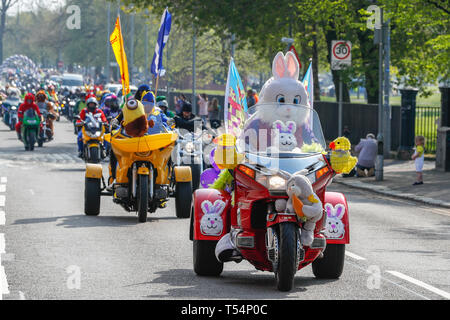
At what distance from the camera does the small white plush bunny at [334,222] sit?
1003 cm

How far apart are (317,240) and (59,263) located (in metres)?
2.93

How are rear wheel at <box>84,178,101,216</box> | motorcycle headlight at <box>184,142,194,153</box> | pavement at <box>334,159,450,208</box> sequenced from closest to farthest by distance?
rear wheel at <box>84,178,101,216</box>, motorcycle headlight at <box>184,142,194,153</box>, pavement at <box>334,159,450,208</box>

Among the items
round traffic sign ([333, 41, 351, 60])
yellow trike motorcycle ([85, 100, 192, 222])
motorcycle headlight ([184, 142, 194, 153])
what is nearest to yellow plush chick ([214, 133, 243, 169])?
yellow trike motorcycle ([85, 100, 192, 222])

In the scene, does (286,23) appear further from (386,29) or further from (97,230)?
(97,230)

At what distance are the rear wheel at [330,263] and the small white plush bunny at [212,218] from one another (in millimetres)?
929

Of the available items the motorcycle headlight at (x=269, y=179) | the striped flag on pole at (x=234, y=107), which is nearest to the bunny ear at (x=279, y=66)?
the striped flag on pole at (x=234, y=107)

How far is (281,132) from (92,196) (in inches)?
257

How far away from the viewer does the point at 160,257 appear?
11812mm

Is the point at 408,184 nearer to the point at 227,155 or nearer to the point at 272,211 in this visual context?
the point at 227,155

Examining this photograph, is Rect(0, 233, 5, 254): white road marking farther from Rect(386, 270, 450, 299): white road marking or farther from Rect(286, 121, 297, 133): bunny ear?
Rect(386, 270, 450, 299): white road marking

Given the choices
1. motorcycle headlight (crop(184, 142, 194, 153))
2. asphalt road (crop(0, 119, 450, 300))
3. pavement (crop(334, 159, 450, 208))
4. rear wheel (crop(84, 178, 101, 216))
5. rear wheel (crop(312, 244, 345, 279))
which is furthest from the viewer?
pavement (crop(334, 159, 450, 208))

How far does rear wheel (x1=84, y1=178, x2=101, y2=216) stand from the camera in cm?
1578

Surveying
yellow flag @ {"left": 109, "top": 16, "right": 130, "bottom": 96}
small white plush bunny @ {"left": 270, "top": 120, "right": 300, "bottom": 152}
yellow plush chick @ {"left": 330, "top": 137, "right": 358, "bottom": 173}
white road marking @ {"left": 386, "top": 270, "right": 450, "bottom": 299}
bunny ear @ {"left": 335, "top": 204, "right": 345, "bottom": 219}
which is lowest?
white road marking @ {"left": 386, "top": 270, "right": 450, "bottom": 299}

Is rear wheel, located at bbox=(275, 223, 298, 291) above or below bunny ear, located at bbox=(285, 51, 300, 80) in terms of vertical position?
below
